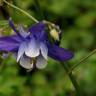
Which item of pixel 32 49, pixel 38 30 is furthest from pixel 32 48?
pixel 38 30

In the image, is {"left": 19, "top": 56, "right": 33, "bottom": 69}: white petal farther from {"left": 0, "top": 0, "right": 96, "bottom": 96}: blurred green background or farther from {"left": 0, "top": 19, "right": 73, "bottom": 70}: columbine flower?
{"left": 0, "top": 0, "right": 96, "bottom": 96}: blurred green background

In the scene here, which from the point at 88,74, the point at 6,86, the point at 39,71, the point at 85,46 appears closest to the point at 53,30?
the point at 6,86

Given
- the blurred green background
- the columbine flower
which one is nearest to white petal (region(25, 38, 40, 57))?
the columbine flower

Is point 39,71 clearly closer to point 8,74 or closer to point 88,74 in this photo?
point 88,74

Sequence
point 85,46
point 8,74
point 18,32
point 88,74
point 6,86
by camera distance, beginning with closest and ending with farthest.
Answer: point 18,32 < point 6,86 < point 8,74 < point 88,74 < point 85,46

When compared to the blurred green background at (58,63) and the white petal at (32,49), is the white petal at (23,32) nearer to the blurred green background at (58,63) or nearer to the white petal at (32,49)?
the white petal at (32,49)
